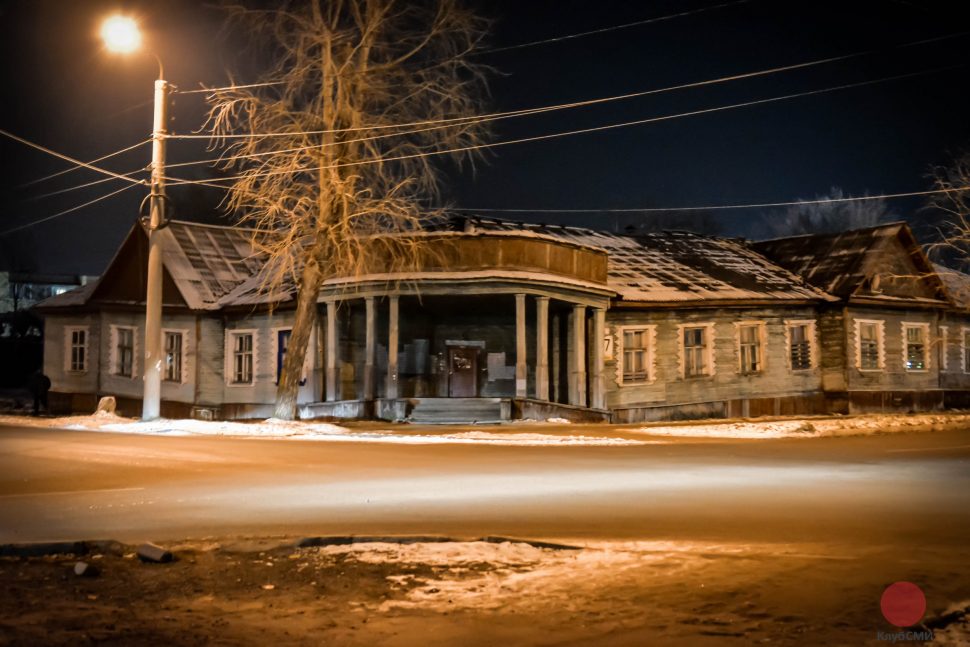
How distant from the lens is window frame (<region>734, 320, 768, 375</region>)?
35.9 meters

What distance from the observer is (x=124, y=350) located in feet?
126

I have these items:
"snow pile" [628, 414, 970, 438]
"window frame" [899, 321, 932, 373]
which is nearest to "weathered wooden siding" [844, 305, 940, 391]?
"window frame" [899, 321, 932, 373]

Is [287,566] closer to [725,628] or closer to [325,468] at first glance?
[725,628]

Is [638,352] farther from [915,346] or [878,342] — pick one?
[915,346]

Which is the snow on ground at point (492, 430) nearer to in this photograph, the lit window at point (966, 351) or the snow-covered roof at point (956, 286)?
the snow-covered roof at point (956, 286)

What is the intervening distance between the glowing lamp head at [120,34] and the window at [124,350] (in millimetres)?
17567

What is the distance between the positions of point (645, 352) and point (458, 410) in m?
9.43

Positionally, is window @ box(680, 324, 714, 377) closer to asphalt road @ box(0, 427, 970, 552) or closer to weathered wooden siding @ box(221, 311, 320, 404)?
weathered wooden siding @ box(221, 311, 320, 404)

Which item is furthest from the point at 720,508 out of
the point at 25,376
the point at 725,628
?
the point at 25,376

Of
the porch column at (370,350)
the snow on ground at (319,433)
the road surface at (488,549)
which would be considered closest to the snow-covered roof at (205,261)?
the porch column at (370,350)

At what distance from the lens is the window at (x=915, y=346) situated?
1531 inches

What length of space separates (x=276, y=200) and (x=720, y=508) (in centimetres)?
1715

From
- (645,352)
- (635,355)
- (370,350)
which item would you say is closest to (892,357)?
(645,352)

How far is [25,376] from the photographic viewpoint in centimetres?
5906
